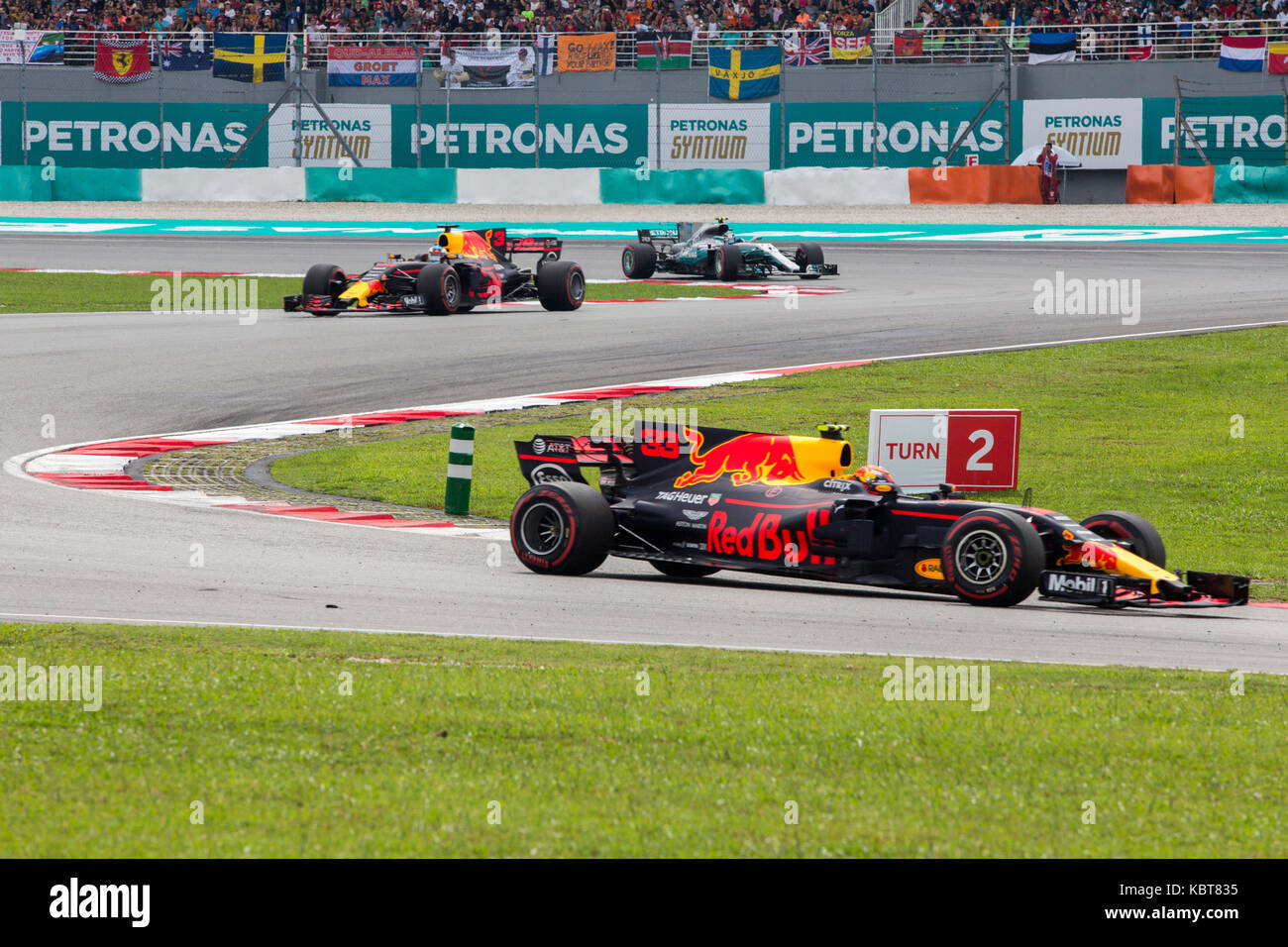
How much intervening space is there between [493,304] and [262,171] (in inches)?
619

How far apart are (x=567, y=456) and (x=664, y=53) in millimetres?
29190

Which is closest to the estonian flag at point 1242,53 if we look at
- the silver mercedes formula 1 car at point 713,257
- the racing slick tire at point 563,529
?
the silver mercedes formula 1 car at point 713,257

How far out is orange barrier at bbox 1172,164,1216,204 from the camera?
118 ft

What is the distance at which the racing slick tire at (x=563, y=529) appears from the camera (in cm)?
1027

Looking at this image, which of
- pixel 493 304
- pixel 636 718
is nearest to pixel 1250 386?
pixel 493 304

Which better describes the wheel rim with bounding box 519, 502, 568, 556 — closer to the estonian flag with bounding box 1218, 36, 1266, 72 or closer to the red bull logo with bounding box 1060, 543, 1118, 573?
the red bull logo with bounding box 1060, 543, 1118, 573

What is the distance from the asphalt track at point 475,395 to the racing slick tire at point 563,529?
142 millimetres

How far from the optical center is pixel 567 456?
435 inches

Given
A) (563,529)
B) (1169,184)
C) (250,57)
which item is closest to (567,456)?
(563,529)

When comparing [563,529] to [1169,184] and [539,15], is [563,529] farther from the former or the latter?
[539,15]

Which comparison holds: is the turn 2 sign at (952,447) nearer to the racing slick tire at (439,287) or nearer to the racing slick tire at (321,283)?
the racing slick tire at (439,287)

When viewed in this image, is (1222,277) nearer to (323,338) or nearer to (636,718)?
Answer: (323,338)

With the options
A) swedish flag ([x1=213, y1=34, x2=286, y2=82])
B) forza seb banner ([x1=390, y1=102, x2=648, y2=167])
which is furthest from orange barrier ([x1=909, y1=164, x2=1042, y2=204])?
swedish flag ([x1=213, y1=34, x2=286, y2=82])

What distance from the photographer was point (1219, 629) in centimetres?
898
